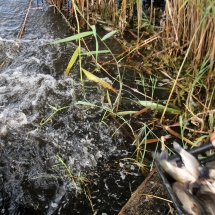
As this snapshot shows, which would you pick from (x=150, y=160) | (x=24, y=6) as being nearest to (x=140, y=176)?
(x=150, y=160)

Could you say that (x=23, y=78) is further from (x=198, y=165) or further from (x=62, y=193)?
(x=198, y=165)

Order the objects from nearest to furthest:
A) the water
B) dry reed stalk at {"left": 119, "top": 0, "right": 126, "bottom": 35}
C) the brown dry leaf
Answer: the water
the brown dry leaf
dry reed stalk at {"left": 119, "top": 0, "right": 126, "bottom": 35}

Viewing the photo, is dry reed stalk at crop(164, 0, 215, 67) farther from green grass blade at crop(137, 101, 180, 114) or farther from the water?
the water

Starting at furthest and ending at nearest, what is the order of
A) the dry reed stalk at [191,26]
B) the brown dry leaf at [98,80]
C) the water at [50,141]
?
1. the brown dry leaf at [98,80]
2. the dry reed stalk at [191,26]
3. the water at [50,141]

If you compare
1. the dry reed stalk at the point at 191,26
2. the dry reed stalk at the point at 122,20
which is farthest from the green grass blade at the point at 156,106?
the dry reed stalk at the point at 122,20

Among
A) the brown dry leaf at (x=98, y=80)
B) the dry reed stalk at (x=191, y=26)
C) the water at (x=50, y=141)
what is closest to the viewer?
the water at (x=50, y=141)

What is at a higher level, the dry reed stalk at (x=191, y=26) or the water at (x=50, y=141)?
the dry reed stalk at (x=191, y=26)

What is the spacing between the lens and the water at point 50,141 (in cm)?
213

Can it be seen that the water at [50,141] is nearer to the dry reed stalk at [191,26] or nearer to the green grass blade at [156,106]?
the green grass blade at [156,106]

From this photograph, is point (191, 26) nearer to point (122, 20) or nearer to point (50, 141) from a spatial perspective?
point (122, 20)

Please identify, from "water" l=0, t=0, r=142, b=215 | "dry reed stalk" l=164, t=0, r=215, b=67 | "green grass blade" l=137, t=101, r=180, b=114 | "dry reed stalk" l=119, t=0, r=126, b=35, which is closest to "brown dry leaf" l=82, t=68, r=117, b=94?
"water" l=0, t=0, r=142, b=215

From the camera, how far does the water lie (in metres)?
2.13

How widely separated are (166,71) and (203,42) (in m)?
0.52

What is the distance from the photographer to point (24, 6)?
422 centimetres
